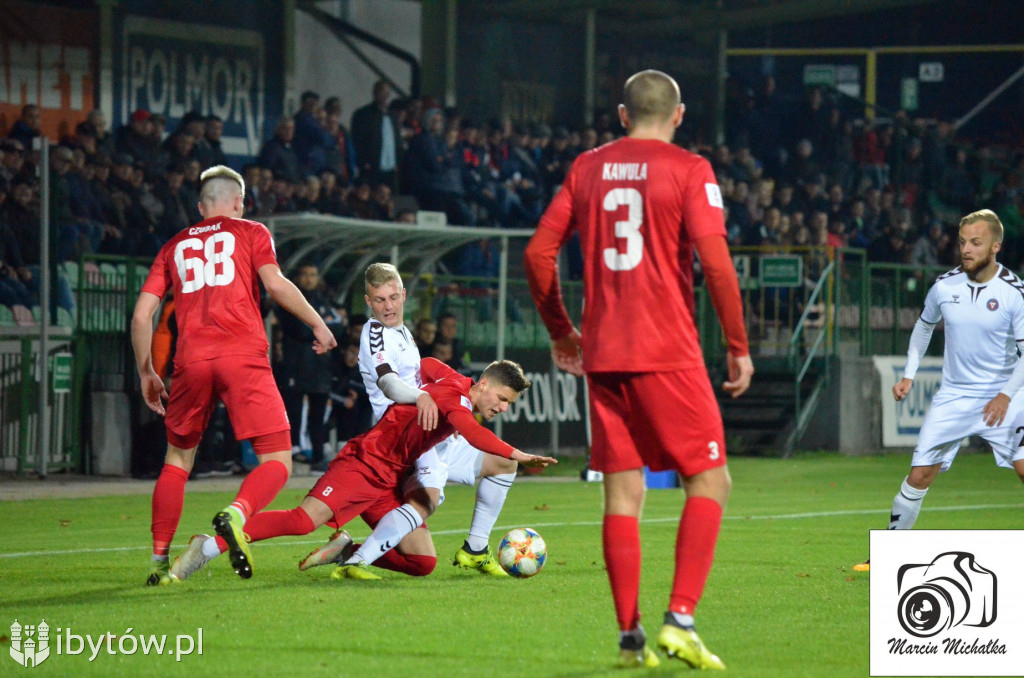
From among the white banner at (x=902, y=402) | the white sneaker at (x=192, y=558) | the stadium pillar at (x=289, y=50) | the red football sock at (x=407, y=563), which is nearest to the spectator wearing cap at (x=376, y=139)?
the stadium pillar at (x=289, y=50)

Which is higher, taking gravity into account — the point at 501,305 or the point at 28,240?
the point at 28,240

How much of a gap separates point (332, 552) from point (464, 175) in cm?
1473

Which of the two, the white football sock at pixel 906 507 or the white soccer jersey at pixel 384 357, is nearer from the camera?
the white soccer jersey at pixel 384 357

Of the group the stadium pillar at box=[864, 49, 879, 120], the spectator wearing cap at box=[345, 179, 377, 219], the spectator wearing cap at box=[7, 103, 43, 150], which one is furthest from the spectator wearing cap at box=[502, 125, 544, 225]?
the stadium pillar at box=[864, 49, 879, 120]

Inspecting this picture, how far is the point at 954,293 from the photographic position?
9.37m

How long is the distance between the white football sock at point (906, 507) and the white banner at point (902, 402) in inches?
541

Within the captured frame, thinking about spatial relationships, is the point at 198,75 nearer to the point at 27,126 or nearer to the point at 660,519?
the point at 27,126

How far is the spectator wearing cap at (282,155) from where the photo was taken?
66.6 ft

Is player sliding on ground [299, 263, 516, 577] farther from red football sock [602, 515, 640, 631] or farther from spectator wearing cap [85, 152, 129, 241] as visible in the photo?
spectator wearing cap [85, 152, 129, 241]

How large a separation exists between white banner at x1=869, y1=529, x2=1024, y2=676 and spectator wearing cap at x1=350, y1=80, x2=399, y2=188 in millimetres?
16738

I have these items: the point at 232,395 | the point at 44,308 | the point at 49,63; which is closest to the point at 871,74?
the point at 49,63

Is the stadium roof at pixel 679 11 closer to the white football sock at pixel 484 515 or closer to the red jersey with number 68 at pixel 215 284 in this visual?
the white football sock at pixel 484 515

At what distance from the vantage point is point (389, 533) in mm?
8273

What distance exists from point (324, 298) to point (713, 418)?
1237 cm
